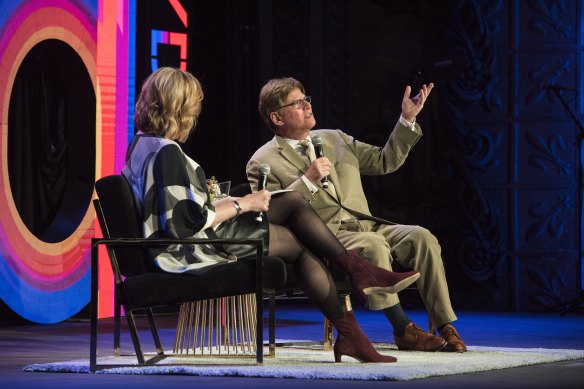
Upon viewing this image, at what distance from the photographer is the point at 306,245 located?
12.9 feet

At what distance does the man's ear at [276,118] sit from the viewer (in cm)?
466

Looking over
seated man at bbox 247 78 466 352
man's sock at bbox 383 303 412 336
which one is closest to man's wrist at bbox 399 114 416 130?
seated man at bbox 247 78 466 352

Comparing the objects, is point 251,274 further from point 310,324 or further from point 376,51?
point 376,51

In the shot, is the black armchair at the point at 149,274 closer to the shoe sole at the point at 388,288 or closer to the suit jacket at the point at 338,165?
the shoe sole at the point at 388,288

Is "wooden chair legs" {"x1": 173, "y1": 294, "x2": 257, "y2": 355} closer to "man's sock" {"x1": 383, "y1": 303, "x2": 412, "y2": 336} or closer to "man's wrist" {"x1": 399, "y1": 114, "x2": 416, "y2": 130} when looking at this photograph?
"man's sock" {"x1": 383, "y1": 303, "x2": 412, "y2": 336}

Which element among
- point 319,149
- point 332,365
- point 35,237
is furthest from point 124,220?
point 35,237

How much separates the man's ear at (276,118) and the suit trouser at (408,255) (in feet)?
1.58

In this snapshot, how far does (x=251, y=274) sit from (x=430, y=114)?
4.07 m

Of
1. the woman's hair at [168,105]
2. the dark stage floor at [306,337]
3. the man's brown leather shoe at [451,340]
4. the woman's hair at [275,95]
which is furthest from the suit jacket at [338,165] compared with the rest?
the woman's hair at [168,105]

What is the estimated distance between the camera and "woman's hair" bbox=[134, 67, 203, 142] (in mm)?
3711

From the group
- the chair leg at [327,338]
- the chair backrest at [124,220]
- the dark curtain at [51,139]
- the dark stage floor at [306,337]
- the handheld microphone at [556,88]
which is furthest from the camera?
the handheld microphone at [556,88]

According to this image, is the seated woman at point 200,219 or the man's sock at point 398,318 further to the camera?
the man's sock at point 398,318

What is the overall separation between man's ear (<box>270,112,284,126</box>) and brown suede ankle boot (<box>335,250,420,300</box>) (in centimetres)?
100

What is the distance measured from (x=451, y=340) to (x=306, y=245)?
70 centimetres
